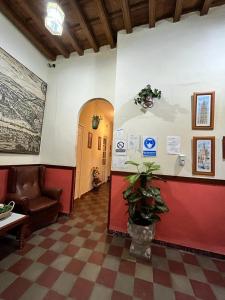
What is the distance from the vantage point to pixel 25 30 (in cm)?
289

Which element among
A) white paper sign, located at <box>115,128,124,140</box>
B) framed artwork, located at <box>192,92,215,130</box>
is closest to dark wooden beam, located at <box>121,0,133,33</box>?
framed artwork, located at <box>192,92,215,130</box>

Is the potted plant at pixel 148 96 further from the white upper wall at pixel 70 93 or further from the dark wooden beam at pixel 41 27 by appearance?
the dark wooden beam at pixel 41 27

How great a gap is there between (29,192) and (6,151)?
85 cm

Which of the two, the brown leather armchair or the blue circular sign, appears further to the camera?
the blue circular sign

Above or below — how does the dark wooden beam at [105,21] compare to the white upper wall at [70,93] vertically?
above

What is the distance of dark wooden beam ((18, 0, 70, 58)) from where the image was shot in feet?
7.89

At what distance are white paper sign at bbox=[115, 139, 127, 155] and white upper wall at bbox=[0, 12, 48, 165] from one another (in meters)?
1.90

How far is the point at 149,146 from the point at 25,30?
3120 millimetres

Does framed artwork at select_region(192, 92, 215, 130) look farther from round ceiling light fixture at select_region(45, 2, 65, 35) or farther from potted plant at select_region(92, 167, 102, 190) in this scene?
potted plant at select_region(92, 167, 102, 190)

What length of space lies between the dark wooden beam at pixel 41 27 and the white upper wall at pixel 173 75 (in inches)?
53.9

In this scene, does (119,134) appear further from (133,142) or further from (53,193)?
(53,193)

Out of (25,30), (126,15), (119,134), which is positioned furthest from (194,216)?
(25,30)

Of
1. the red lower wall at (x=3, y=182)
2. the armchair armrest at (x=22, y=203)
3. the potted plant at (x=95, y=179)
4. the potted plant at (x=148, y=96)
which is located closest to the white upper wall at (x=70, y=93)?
the potted plant at (x=148, y=96)

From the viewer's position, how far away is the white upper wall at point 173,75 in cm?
236
